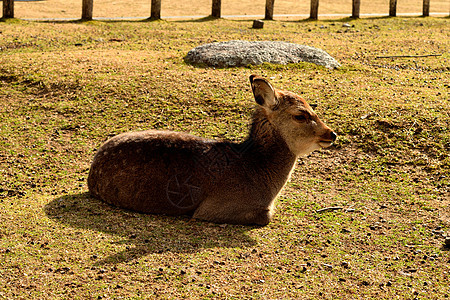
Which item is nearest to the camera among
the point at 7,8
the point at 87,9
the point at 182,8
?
the point at 7,8

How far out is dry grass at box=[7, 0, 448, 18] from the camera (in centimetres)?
3138

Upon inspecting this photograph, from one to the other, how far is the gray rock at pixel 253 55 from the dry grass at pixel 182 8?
16706 mm

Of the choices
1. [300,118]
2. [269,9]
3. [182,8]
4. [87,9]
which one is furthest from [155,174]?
[182,8]

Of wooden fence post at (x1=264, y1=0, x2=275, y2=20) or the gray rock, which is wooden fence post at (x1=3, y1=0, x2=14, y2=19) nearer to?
the gray rock

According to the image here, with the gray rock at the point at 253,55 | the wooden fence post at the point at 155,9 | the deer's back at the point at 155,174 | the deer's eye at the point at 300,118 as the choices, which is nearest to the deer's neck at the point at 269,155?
the deer's eye at the point at 300,118

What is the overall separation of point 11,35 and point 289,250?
1496cm

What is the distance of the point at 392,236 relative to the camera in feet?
23.9

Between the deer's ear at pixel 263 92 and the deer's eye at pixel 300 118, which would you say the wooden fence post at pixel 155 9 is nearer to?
the deer's ear at pixel 263 92

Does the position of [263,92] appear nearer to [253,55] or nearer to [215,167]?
[215,167]

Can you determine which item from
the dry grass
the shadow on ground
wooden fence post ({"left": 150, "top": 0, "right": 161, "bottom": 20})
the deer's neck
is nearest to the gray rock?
the deer's neck

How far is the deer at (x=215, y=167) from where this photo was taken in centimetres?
729

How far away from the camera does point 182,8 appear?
1385 inches

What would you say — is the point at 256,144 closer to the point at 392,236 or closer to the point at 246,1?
the point at 392,236

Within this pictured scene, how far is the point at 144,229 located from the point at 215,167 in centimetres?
124
